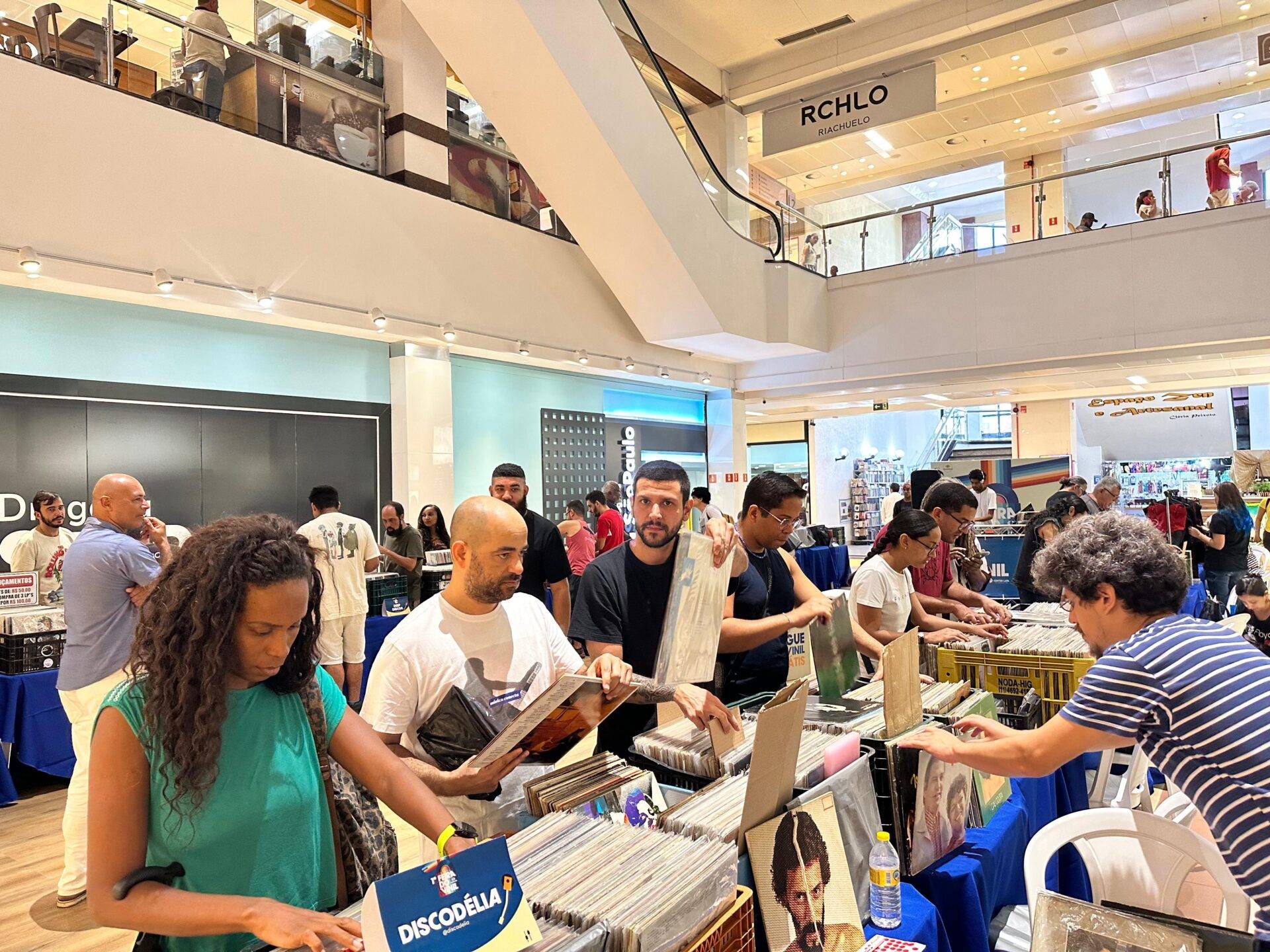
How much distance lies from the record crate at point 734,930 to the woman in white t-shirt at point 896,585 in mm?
2131

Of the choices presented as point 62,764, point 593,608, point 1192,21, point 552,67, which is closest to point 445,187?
point 552,67

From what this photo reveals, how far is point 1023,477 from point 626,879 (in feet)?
41.8

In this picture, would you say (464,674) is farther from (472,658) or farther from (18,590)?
(18,590)

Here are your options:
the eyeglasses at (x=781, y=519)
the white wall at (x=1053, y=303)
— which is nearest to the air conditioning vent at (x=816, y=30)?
the white wall at (x=1053, y=303)

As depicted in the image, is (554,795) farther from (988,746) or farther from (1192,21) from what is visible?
(1192,21)

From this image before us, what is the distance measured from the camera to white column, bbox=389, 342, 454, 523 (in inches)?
302

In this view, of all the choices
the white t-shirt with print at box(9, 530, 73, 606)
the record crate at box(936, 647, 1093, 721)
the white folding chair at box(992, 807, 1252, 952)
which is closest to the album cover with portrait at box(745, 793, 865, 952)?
the white folding chair at box(992, 807, 1252, 952)

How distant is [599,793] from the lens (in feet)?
4.96

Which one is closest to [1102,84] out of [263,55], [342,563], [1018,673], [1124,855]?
[263,55]

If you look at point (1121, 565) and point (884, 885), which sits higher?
point (1121, 565)

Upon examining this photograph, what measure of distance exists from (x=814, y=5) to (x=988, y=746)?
10500 mm

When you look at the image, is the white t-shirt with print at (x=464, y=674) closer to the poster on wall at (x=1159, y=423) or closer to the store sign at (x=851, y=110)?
the store sign at (x=851, y=110)

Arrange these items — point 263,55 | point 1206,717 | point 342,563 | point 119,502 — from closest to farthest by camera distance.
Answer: point 1206,717 < point 119,502 < point 342,563 < point 263,55

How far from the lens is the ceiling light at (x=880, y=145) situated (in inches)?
467
